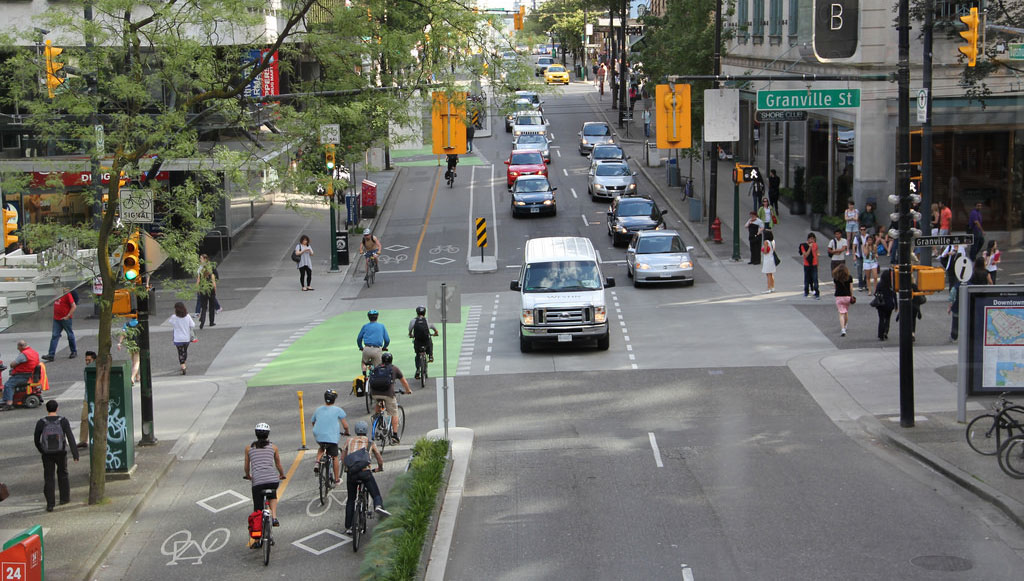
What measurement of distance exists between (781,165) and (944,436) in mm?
32931

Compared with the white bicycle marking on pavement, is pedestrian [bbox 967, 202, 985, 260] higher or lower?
higher

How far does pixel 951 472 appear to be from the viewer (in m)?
15.3

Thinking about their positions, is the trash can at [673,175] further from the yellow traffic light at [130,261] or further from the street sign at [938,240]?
the yellow traffic light at [130,261]

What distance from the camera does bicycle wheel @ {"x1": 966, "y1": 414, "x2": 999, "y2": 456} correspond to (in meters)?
16.1

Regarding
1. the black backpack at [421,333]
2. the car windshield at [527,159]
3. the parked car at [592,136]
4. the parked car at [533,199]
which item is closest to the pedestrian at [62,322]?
the black backpack at [421,333]

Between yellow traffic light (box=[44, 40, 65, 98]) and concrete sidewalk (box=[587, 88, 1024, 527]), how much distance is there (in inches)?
527

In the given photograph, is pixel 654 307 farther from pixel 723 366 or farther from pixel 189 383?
pixel 189 383

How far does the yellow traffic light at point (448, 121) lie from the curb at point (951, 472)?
865cm

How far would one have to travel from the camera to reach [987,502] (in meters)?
14.2

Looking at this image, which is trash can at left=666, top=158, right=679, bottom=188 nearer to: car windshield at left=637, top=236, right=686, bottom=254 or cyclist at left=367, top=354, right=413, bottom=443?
car windshield at left=637, top=236, right=686, bottom=254

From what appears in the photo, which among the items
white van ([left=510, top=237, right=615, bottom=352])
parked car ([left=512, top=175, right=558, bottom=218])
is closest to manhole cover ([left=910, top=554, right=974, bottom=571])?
white van ([left=510, top=237, right=615, bottom=352])

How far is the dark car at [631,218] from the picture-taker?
37438mm

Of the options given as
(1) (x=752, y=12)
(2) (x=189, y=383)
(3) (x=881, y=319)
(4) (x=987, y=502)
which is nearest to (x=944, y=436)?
(4) (x=987, y=502)

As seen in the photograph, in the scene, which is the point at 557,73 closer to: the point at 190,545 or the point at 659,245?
the point at 659,245
